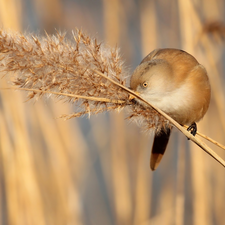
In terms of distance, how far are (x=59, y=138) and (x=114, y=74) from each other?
79cm

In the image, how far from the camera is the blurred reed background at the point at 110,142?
4.80 feet

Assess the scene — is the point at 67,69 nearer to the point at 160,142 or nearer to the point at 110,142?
the point at 160,142

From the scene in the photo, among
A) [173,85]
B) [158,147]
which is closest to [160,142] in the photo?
[158,147]

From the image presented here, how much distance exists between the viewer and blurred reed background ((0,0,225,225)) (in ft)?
4.80

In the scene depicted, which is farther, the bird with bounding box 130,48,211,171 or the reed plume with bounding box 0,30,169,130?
the bird with bounding box 130,48,211,171

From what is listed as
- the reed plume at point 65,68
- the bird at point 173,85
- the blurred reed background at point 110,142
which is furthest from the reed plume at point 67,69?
the blurred reed background at point 110,142

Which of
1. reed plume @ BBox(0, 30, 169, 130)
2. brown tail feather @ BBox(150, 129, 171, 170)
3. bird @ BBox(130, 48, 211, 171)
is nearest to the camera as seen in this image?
reed plume @ BBox(0, 30, 169, 130)

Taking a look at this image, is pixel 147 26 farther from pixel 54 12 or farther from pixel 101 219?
pixel 101 219

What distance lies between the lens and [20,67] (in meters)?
0.83

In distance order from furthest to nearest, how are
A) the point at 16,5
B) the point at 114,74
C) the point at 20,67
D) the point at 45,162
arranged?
the point at 45,162 → the point at 16,5 → the point at 114,74 → the point at 20,67

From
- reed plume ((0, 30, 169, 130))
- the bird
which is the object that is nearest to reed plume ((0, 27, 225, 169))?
reed plume ((0, 30, 169, 130))

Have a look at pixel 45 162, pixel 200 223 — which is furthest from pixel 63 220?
pixel 200 223

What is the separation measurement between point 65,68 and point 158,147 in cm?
73

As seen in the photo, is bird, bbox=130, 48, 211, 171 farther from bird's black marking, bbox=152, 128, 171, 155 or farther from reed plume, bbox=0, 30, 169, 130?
reed plume, bbox=0, 30, 169, 130
